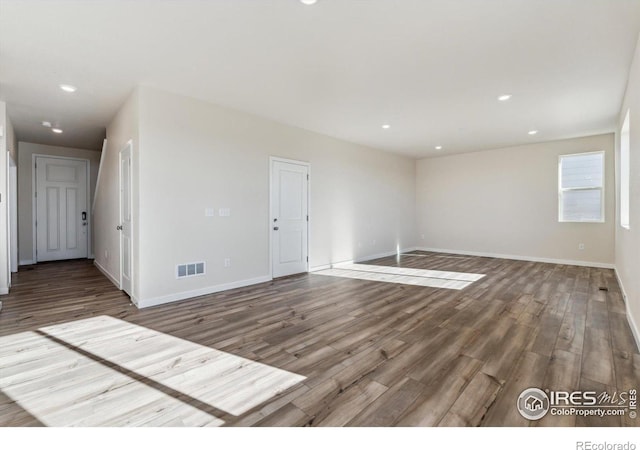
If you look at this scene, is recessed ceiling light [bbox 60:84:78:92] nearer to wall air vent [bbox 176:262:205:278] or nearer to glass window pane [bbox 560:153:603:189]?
wall air vent [bbox 176:262:205:278]

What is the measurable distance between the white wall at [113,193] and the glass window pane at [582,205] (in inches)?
332

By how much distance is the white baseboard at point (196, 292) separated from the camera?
12.3 feet

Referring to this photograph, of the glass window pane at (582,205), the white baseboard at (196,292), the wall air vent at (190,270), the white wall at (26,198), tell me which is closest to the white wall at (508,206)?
the glass window pane at (582,205)

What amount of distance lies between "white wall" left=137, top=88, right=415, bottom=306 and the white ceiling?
0.37m

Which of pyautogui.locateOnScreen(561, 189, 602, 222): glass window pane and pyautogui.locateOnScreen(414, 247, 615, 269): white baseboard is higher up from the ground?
pyautogui.locateOnScreen(561, 189, 602, 222): glass window pane

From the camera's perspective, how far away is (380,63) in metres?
3.20

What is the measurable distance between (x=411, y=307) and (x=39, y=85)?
543 cm

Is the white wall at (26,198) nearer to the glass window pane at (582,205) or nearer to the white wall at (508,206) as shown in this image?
the white wall at (508,206)

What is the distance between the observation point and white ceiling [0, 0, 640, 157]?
2377mm

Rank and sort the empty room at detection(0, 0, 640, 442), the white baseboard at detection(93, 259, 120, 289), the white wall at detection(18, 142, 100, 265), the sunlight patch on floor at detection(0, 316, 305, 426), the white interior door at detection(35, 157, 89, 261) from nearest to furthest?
the sunlight patch on floor at detection(0, 316, 305, 426)
the empty room at detection(0, 0, 640, 442)
the white baseboard at detection(93, 259, 120, 289)
the white wall at detection(18, 142, 100, 265)
the white interior door at detection(35, 157, 89, 261)

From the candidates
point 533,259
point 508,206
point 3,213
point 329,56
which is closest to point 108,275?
point 3,213

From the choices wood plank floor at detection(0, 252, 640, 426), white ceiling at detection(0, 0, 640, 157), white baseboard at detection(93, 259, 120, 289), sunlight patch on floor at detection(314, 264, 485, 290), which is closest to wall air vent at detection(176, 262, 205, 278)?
wood plank floor at detection(0, 252, 640, 426)
